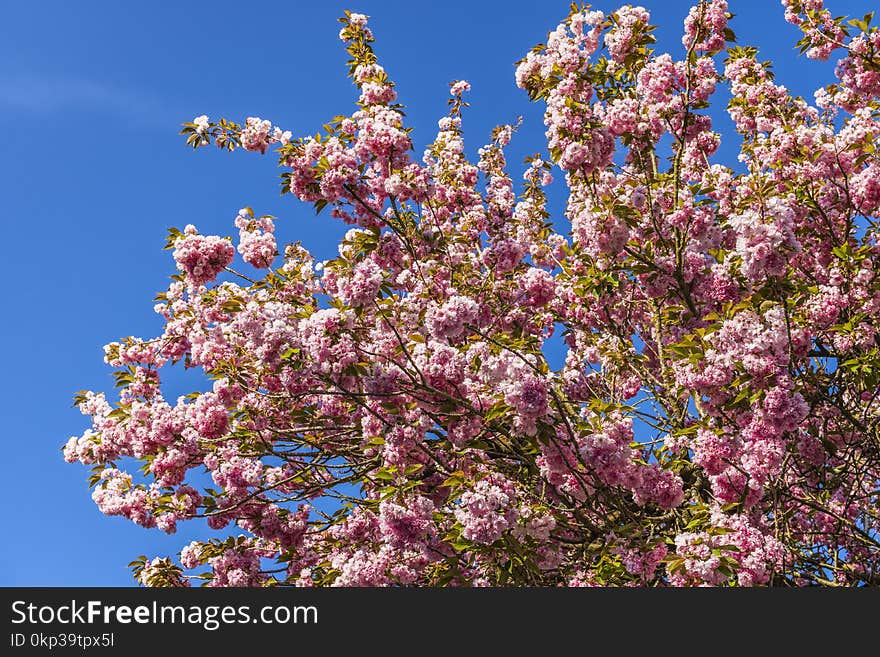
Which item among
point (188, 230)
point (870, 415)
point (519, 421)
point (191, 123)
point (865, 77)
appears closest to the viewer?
point (519, 421)

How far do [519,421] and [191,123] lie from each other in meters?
4.61

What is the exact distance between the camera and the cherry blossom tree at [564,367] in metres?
6.45

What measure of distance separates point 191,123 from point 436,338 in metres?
3.52

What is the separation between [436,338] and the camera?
22.7ft

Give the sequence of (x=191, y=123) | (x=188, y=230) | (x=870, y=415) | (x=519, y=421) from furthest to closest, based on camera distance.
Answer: (x=870, y=415) → (x=191, y=123) → (x=188, y=230) → (x=519, y=421)

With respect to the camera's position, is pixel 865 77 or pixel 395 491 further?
pixel 865 77

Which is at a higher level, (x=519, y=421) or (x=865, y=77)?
(x=865, y=77)

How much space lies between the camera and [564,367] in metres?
10.3

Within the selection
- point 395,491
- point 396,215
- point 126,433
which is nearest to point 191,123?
point 396,215

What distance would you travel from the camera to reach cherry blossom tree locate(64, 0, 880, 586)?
21.2 ft

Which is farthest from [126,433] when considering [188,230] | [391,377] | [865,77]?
[865,77]

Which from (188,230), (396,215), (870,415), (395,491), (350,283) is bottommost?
(395,491)

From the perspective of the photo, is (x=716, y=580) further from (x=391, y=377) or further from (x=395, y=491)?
(x=391, y=377)

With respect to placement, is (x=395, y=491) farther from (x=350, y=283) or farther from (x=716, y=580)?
(x=716, y=580)
